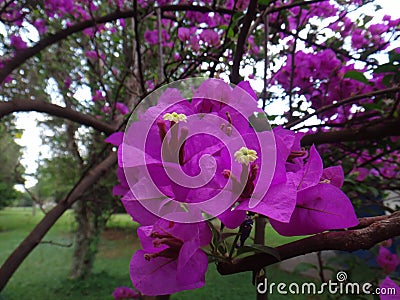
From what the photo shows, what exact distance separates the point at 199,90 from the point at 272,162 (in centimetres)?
12

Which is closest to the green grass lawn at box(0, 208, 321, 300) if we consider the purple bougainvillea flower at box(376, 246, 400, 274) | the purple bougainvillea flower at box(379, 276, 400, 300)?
the purple bougainvillea flower at box(376, 246, 400, 274)

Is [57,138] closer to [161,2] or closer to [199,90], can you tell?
[161,2]

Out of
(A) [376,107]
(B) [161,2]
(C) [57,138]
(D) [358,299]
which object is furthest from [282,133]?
(C) [57,138]

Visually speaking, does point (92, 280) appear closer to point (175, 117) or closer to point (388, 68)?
point (388, 68)

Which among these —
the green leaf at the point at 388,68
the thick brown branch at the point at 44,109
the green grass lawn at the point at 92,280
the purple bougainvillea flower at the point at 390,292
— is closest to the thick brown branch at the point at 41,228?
the thick brown branch at the point at 44,109

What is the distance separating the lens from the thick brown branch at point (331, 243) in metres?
0.23

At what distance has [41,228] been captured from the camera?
1109 millimetres

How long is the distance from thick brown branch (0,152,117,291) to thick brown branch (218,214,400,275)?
986 millimetres

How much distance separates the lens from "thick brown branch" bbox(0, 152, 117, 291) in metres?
1.01

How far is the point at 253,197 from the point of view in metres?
0.26

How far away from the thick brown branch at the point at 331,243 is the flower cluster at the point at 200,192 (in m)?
0.01

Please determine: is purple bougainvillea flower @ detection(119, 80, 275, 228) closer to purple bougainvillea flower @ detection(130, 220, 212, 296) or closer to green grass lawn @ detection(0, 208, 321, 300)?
purple bougainvillea flower @ detection(130, 220, 212, 296)

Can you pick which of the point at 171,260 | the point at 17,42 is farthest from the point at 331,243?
the point at 17,42

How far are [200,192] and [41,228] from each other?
1033 mm
